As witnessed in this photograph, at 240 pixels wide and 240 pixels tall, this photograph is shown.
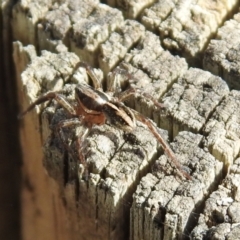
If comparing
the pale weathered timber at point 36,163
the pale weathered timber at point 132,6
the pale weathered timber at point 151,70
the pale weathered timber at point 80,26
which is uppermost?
the pale weathered timber at point 132,6

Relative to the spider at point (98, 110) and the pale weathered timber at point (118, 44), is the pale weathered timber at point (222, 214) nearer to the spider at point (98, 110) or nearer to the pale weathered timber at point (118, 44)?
the spider at point (98, 110)

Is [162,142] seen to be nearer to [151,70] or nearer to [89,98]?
[151,70]

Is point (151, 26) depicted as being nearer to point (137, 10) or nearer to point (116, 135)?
point (137, 10)

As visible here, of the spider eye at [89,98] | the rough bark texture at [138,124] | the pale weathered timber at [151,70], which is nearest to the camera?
the rough bark texture at [138,124]

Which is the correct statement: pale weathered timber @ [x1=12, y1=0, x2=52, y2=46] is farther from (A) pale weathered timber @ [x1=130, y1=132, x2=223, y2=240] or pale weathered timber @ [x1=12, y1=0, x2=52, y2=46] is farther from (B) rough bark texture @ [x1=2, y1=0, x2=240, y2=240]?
(A) pale weathered timber @ [x1=130, y1=132, x2=223, y2=240]

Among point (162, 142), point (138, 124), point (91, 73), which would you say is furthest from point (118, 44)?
point (162, 142)

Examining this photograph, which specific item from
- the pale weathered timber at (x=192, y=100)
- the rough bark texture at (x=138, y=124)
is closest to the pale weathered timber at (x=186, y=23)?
the rough bark texture at (x=138, y=124)

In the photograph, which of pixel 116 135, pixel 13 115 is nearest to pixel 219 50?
pixel 116 135
